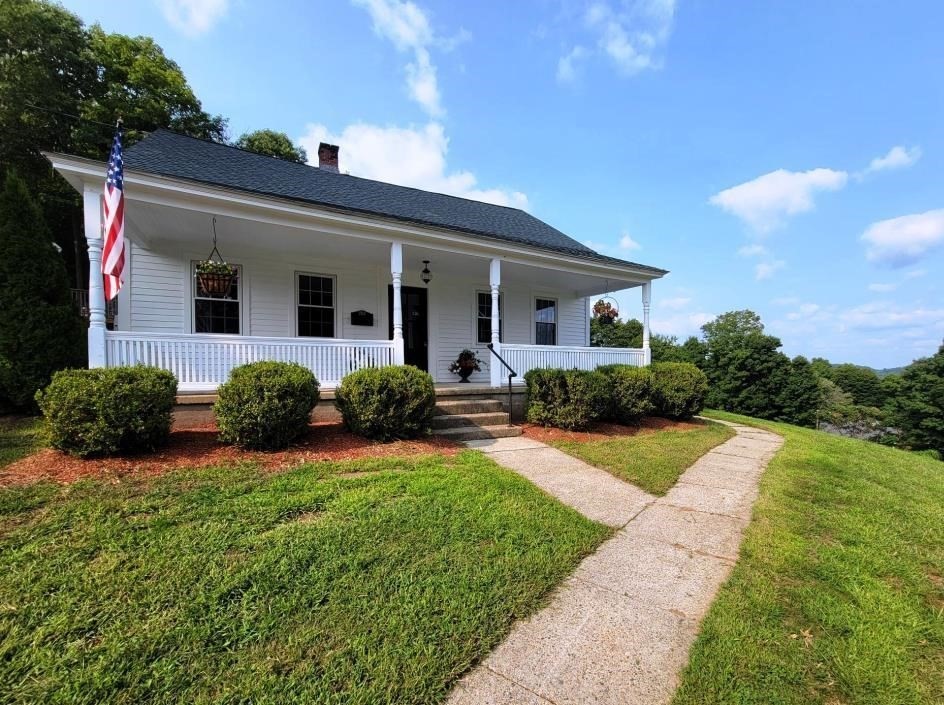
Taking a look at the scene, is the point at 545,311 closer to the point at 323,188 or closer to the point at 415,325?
the point at 415,325

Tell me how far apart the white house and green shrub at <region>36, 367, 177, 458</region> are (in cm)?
136

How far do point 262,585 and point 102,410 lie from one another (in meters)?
2.99

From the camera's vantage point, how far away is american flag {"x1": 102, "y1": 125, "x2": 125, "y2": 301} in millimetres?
4688

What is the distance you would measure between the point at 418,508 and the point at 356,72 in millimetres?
9356

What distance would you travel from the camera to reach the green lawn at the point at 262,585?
1672mm

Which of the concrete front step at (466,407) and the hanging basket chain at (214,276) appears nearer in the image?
the hanging basket chain at (214,276)

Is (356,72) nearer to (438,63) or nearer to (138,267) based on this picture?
(438,63)

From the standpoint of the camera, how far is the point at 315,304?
8.77 m

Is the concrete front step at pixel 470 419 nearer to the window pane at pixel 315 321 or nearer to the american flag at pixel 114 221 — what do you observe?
the window pane at pixel 315 321

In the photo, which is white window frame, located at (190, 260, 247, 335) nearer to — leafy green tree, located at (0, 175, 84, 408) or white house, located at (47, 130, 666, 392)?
white house, located at (47, 130, 666, 392)

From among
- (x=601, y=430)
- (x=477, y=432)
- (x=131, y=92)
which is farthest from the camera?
(x=131, y=92)

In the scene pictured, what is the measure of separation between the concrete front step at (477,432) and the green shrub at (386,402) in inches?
27.5

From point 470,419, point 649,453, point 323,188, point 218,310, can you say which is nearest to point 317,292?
point 218,310

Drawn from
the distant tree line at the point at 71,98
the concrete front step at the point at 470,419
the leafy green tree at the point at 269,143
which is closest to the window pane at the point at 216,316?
the distant tree line at the point at 71,98
